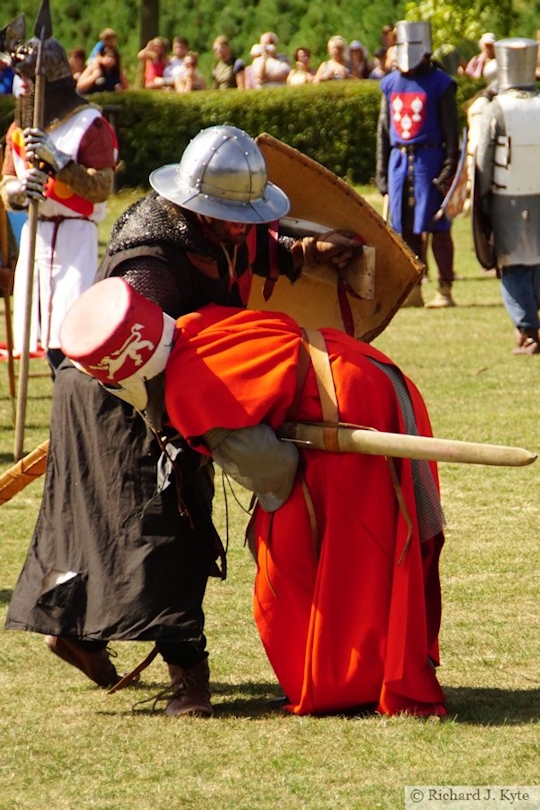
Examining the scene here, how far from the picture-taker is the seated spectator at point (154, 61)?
2522 centimetres

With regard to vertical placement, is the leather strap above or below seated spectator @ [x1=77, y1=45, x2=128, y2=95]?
above

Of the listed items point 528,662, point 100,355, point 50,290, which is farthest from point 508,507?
point 100,355

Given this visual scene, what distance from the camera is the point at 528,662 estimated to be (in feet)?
16.1

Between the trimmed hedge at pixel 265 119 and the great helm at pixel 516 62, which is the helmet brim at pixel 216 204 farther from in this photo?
the trimmed hedge at pixel 265 119

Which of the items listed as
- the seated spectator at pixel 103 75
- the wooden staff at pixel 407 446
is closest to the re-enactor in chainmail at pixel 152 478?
the wooden staff at pixel 407 446

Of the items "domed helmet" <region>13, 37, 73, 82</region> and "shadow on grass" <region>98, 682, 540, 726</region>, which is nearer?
"shadow on grass" <region>98, 682, 540, 726</region>

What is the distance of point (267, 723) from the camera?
4426 mm

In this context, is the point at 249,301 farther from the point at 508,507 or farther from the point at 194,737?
the point at 508,507

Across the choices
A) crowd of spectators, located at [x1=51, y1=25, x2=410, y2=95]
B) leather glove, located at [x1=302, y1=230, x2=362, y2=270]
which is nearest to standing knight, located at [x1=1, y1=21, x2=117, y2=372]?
leather glove, located at [x1=302, y1=230, x2=362, y2=270]

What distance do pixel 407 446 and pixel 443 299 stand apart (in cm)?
939

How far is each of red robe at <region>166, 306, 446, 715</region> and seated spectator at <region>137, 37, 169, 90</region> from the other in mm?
21392

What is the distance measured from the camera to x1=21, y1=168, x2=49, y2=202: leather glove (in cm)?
739

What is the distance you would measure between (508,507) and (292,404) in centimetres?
287

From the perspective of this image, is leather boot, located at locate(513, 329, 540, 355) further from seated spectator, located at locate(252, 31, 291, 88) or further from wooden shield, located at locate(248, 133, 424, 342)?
seated spectator, located at locate(252, 31, 291, 88)
